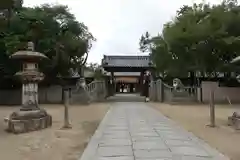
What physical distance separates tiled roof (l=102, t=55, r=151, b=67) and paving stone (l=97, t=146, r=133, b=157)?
2948 cm

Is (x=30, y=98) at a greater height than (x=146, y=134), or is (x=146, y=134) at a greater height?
(x=30, y=98)

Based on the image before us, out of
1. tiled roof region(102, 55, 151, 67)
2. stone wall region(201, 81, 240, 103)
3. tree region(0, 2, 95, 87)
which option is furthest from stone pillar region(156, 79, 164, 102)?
tiled roof region(102, 55, 151, 67)

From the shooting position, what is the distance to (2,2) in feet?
36.2

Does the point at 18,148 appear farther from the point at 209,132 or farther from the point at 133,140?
the point at 209,132

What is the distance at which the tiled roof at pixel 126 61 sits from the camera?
123 ft

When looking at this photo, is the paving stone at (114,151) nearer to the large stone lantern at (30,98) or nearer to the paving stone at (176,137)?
the paving stone at (176,137)

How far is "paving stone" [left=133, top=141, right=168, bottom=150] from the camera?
7207 millimetres

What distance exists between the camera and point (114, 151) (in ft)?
22.6

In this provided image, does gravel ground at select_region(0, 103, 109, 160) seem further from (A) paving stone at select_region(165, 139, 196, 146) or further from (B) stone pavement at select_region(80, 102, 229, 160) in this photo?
(A) paving stone at select_region(165, 139, 196, 146)

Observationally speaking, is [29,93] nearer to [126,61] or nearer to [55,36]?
[55,36]

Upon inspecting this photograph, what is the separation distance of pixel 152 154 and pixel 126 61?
3282 centimetres

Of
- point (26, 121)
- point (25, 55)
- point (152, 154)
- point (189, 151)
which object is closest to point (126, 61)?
point (25, 55)

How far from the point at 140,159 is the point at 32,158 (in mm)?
2151

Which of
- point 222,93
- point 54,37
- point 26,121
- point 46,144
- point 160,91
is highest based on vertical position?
point 54,37
